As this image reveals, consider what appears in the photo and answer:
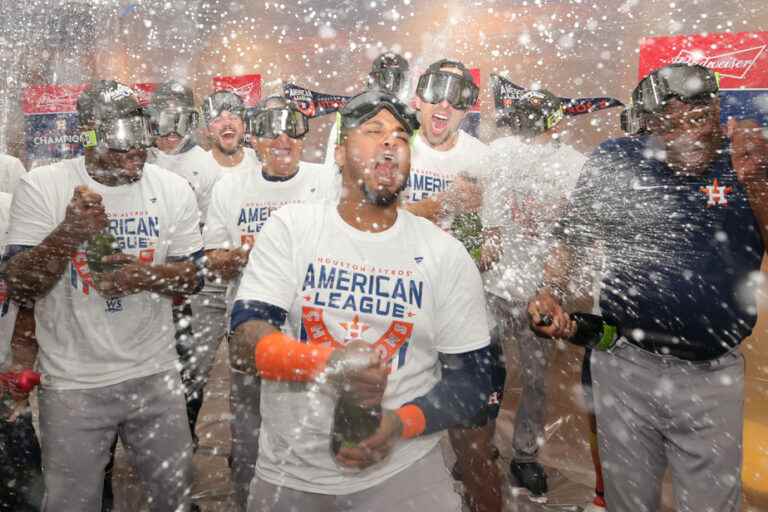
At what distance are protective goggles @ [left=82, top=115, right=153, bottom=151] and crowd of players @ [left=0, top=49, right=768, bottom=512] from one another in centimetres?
1

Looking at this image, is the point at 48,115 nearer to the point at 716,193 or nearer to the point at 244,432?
the point at 244,432

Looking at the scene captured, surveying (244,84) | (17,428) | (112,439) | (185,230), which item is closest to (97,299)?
(185,230)

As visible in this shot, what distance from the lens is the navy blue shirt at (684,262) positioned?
2344 millimetres

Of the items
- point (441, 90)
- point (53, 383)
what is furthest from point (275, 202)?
point (53, 383)

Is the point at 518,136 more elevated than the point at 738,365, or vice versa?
the point at 518,136

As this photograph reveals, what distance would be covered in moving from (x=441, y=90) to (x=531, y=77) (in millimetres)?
3429

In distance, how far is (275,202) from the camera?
347 centimetres

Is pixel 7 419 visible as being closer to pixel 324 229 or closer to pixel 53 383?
pixel 53 383

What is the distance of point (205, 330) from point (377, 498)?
2.53 meters

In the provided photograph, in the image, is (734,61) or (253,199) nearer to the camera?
(253,199)

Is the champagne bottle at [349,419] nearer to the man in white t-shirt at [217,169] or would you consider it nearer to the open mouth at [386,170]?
the open mouth at [386,170]

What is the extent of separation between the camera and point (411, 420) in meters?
1.69

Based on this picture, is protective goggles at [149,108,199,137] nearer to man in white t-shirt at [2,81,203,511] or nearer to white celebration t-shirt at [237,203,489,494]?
man in white t-shirt at [2,81,203,511]

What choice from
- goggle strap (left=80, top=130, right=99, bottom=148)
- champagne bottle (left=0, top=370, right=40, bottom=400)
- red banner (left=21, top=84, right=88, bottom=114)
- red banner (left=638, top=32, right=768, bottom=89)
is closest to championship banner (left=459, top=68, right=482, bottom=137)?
red banner (left=638, top=32, right=768, bottom=89)
